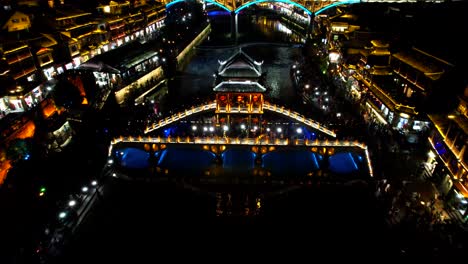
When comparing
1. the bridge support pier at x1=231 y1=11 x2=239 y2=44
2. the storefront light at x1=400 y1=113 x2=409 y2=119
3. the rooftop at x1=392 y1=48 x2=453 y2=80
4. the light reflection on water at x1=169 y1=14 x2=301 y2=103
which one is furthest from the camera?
the bridge support pier at x1=231 y1=11 x2=239 y2=44

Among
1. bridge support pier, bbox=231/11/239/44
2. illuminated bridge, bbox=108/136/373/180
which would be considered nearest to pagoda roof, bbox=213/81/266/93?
illuminated bridge, bbox=108/136/373/180

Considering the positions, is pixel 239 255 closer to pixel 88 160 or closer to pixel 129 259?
pixel 129 259

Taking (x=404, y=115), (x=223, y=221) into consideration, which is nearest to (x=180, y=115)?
(x=223, y=221)

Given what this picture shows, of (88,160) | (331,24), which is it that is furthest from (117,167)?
(331,24)

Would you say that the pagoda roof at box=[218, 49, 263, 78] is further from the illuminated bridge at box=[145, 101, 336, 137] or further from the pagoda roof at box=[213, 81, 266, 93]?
the illuminated bridge at box=[145, 101, 336, 137]

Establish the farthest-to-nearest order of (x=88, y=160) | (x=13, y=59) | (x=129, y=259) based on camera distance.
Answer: (x=13, y=59) < (x=88, y=160) < (x=129, y=259)
